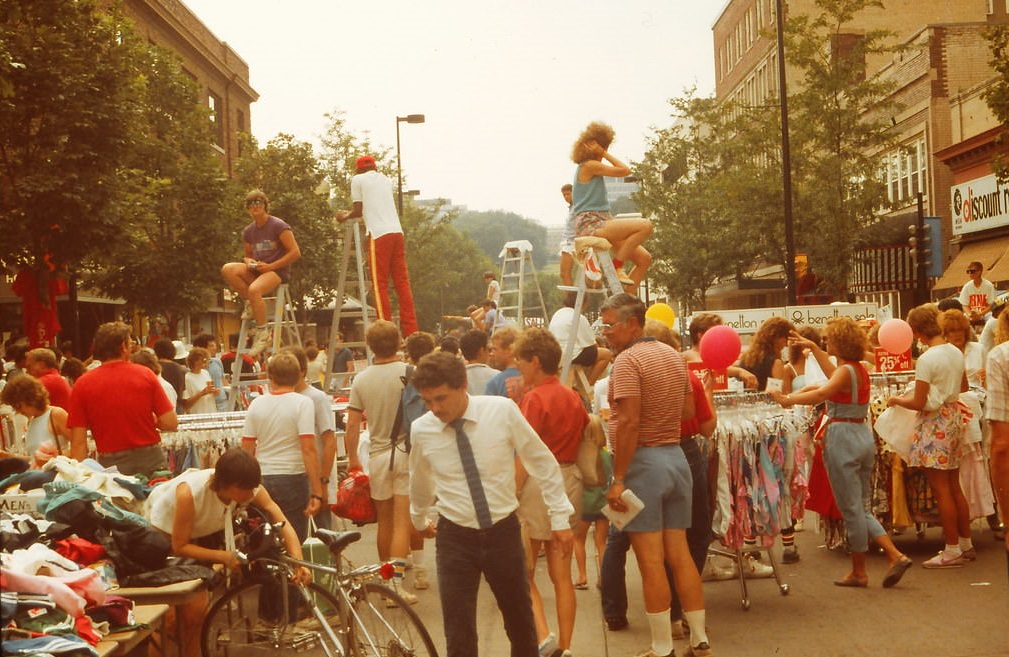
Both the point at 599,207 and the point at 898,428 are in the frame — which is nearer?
the point at 898,428

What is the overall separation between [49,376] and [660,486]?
22.9ft

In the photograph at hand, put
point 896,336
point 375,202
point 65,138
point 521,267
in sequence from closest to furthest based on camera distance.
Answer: point 896,336 < point 375,202 < point 521,267 < point 65,138

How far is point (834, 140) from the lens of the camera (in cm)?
3322

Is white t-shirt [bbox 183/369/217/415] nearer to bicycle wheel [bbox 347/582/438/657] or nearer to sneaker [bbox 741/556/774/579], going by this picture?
sneaker [bbox 741/556/774/579]

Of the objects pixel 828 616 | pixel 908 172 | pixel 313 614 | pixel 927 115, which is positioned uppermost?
pixel 927 115

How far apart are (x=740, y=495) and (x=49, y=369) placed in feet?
22.6

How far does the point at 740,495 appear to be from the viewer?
8.84m

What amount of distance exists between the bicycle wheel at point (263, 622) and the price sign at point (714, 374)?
3.72 meters

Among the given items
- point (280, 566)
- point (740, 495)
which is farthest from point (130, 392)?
point (740, 495)

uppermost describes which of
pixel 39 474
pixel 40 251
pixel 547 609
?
pixel 40 251

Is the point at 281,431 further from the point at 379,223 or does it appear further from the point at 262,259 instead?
the point at 379,223

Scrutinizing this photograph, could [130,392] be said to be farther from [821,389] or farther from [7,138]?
[7,138]

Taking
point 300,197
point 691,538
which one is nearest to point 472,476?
point 691,538

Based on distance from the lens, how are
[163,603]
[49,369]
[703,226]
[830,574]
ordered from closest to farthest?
1. [163,603]
2. [830,574]
3. [49,369]
4. [703,226]
